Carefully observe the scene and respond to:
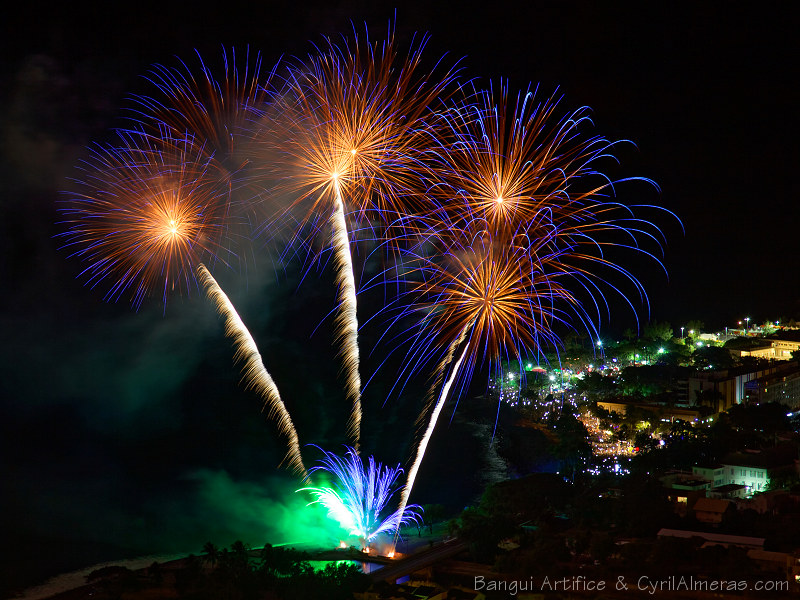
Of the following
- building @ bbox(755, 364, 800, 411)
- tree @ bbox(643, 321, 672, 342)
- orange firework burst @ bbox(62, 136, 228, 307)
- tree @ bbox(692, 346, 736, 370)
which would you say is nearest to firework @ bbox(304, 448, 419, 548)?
orange firework burst @ bbox(62, 136, 228, 307)

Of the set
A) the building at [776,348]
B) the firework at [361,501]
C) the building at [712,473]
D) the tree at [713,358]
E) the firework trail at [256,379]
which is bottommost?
the firework at [361,501]

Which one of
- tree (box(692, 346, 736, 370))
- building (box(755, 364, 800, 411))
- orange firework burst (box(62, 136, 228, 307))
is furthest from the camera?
tree (box(692, 346, 736, 370))

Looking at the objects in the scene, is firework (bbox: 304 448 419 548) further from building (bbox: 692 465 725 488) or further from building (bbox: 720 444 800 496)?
building (bbox: 720 444 800 496)

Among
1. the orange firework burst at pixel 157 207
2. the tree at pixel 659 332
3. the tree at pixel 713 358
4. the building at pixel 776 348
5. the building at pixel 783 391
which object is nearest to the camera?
the orange firework burst at pixel 157 207

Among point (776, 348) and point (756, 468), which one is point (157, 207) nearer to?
point (756, 468)

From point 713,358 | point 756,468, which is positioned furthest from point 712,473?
point 713,358

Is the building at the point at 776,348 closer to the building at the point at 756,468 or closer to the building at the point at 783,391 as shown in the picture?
the building at the point at 783,391

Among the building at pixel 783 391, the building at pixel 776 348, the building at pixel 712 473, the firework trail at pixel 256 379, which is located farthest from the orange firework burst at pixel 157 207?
the building at pixel 776 348

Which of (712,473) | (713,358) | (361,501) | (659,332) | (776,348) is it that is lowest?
(361,501)

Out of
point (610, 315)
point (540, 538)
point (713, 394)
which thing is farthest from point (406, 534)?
point (610, 315)

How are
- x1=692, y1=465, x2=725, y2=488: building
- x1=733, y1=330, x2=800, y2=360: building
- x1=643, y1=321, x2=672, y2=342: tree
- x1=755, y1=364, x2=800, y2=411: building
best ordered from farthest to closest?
x1=643, y1=321, x2=672, y2=342: tree
x1=733, y1=330, x2=800, y2=360: building
x1=755, y1=364, x2=800, y2=411: building
x1=692, y1=465, x2=725, y2=488: building

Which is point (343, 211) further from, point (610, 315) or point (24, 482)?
point (610, 315)
